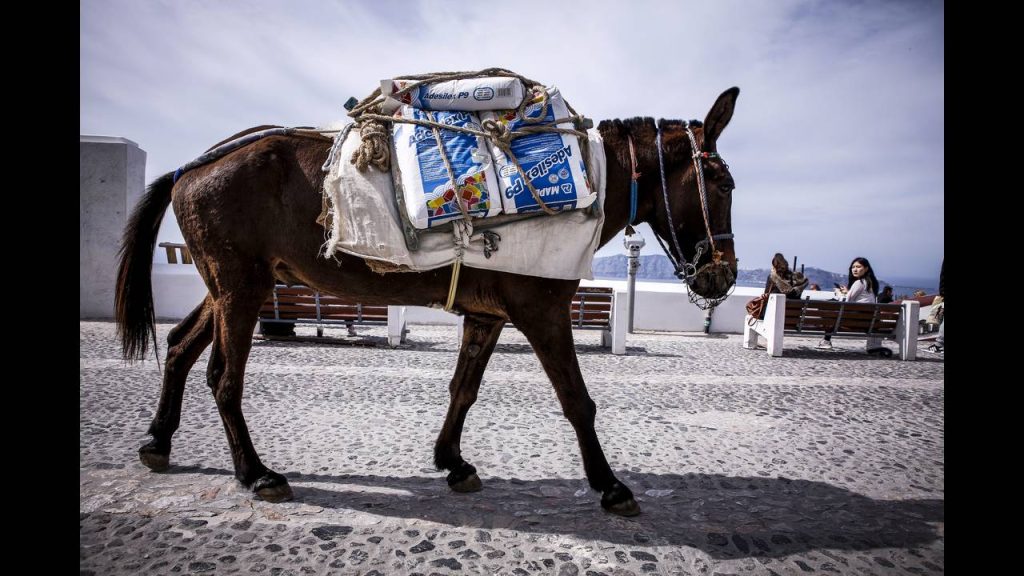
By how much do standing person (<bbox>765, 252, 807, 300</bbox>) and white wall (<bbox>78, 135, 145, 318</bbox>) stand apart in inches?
549

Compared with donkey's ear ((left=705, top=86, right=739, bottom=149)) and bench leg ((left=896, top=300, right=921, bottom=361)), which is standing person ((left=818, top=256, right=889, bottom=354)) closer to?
bench leg ((left=896, top=300, right=921, bottom=361))

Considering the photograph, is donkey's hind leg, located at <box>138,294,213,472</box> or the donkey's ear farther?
donkey's hind leg, located at <box>138,294,213,472</box>

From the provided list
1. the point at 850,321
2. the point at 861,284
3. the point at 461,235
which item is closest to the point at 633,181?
the point at 461,235

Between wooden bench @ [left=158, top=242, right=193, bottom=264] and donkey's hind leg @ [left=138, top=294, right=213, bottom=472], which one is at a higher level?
wooden bench @ [left=158, top=242, right=193, bottom=264]

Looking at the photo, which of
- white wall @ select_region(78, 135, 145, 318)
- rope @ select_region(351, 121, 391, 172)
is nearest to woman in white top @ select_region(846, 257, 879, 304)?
rope @ select_region(351, 121, 391, 172)

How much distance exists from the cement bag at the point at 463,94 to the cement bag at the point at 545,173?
10cm

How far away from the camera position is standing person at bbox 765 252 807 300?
971cm

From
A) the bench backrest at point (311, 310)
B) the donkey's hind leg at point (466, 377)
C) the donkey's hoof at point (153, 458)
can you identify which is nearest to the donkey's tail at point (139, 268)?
the donkey's hoof at point (153, 458)

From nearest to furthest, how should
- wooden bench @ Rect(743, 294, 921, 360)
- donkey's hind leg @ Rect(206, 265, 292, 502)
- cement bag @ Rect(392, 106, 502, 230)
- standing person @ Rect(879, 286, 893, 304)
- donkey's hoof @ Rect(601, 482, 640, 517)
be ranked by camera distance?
cement bag @ Rect(392, 106, 502, 230)
donkey's hoof @ Rect(601, 482, 640, 517)
donkey's hind leg @ Rect(206, 265, 292, 502)
wooden bench @ Rect(743, 294, 921, 360)
standing person @ Rect(879, 286, 893, 304)

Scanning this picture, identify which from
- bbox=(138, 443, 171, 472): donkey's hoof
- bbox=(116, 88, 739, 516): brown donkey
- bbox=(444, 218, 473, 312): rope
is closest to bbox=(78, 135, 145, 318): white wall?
bbox=(138, 443, 171, 472): donkey's hoof

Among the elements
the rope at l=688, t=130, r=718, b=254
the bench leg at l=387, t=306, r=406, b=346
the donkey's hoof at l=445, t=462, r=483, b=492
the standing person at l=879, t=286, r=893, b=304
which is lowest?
the donkey's hoof at l=445, t=462, r=483, b=492

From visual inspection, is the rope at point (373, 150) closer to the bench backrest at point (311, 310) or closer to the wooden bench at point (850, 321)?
the bench backrest at point (311, 310)

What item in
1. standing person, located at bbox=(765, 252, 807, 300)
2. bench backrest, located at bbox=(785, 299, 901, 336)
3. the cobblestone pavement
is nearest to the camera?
the cobblestone pavement
